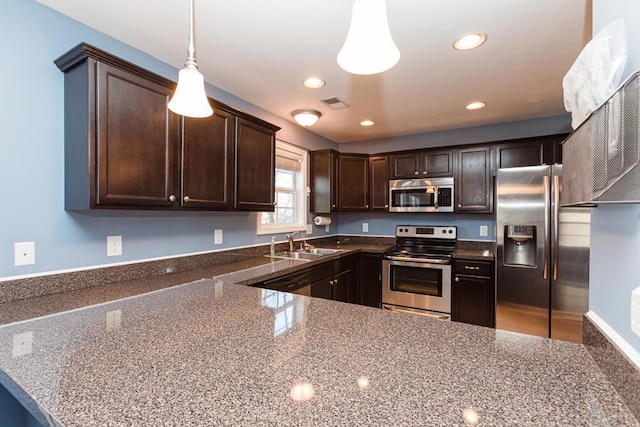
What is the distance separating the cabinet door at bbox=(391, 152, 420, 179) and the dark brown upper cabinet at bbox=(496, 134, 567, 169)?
873 millimetres

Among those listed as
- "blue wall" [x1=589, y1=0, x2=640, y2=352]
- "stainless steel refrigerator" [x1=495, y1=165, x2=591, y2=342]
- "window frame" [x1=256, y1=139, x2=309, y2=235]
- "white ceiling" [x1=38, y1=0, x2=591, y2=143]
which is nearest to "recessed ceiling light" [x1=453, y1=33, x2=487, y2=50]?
"white ceiling" [x1=38, y1=0, x2=591, y2=143]

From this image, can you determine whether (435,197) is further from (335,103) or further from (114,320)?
(114,320)

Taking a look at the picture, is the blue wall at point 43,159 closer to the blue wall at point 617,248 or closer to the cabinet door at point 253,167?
the cabinet door at point 253,167

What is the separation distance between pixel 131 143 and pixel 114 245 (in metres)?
0.67

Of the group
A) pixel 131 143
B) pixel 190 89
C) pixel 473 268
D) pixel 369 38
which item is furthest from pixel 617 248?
pixel 473 268

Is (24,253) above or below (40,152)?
below

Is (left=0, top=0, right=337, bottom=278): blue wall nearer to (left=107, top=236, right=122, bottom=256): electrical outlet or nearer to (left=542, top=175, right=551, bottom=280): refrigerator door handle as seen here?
(left=107, top=236, right=122, bottom=256): electrical outlet

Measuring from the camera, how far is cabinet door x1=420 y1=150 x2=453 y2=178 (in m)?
3.59

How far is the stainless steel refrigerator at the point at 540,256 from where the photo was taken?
2533 millimetres

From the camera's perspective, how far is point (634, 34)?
0.73 m

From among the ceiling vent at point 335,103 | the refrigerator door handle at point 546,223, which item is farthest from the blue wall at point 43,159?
the refrigerator door handle at point 546,223

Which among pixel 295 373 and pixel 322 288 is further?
pixel 322 288

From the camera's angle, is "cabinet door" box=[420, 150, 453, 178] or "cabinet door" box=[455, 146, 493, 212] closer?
"cabinet door" box=[455, 146, 493, 212]

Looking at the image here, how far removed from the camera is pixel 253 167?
8.44 feet
